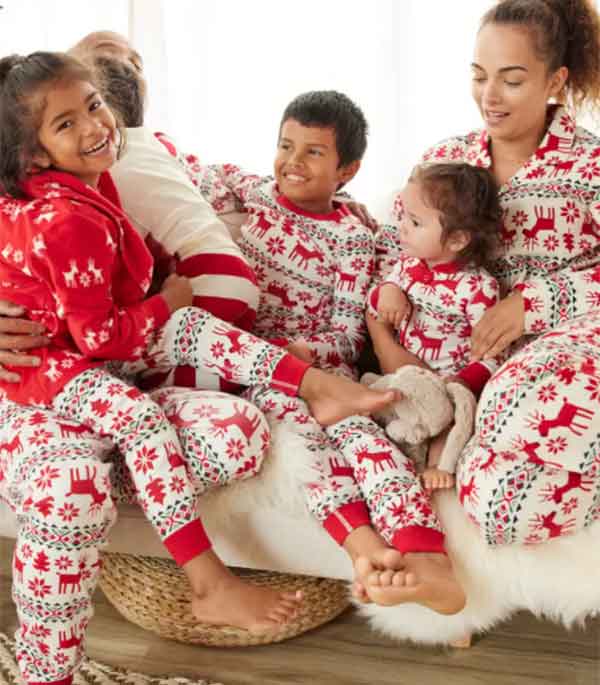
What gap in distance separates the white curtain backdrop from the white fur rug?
1605mm

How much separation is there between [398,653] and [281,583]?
0.87ft

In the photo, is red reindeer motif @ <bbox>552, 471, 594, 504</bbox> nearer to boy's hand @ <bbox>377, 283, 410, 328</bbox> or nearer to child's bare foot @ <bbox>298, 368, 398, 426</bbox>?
child's bare foot @ <bbox>298, 368, 398, 426</bbox>

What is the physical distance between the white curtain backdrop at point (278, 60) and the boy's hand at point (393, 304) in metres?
1.14

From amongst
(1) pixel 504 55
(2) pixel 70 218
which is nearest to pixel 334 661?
(2) pixel 70 218

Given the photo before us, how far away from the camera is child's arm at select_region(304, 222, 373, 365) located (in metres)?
1.95

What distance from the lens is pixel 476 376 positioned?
1.74 m

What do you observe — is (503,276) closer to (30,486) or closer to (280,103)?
(30,486)

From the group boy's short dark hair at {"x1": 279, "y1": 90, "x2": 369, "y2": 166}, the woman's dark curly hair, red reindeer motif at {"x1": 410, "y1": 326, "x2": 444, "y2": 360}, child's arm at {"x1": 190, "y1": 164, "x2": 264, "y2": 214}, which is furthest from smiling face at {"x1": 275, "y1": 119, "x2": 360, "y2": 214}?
the woman's dark curly hair

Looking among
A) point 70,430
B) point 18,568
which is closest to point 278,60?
point 70,430

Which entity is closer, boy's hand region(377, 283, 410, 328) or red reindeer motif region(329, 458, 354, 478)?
red reindeer motif region(329, 458, 354, 478)

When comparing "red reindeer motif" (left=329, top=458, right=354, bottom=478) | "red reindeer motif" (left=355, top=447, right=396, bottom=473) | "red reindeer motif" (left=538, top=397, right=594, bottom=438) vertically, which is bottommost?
"red reindeer motif" (left=329, top=458, right=354, bottom=478)

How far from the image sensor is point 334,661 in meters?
1.77

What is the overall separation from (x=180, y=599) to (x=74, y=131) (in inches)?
35.1

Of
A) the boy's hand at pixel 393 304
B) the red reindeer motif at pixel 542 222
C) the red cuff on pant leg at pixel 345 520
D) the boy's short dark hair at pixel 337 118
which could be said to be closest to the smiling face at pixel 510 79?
the red reindeer motif at pixel 542 222
